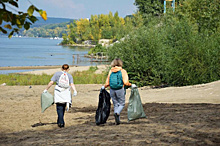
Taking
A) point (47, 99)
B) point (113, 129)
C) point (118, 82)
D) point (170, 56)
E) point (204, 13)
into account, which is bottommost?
point (113, 129)

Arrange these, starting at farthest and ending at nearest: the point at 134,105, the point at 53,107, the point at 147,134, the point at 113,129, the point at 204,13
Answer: the point at 204,13 → the point at 53,107 → the point at 134,105 → the point at 113,129 → the point at 147,134

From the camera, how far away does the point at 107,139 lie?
6945 mm

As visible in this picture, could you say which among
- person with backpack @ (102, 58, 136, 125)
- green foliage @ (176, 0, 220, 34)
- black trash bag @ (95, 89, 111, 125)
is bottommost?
black trash bag @ (95, 89, 111, 125)

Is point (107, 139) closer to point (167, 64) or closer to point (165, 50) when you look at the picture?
point (167, 64)

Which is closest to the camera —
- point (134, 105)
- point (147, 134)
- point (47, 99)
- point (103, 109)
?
point (147, 134)

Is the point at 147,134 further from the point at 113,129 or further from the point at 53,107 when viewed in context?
the point at 53,107

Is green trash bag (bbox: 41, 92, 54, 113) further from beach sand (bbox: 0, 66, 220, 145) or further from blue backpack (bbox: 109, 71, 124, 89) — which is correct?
blue backpack (bbox: 109, 71, 124, 89)

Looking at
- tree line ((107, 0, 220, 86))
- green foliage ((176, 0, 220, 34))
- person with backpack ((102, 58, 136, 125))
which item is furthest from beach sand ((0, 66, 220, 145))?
green foliage ((176, 0, 220, 34))

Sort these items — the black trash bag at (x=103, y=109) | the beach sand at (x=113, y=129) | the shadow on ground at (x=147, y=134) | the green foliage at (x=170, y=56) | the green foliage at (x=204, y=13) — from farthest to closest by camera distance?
1. the green foliage at (x=204, y=13)
2. the green foliage at (x=170, y=56)
3. the black trash bag at (x=103, y=109)
4. the beach sand at (x=113, y=129)
5. the shadow on ground at (x=147, y=134)

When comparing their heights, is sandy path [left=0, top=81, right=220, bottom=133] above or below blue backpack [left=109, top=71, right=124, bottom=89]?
below

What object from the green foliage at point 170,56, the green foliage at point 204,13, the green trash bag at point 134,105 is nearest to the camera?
the green trash bag at point 134,105

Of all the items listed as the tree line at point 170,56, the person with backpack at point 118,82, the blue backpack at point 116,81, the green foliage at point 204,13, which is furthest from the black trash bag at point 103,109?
the green foliage at point 204,13

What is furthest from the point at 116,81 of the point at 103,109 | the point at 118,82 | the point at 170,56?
the point at 170,56

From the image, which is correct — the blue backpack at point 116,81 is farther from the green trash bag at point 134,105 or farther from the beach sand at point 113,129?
the beach sand at point 113,129
